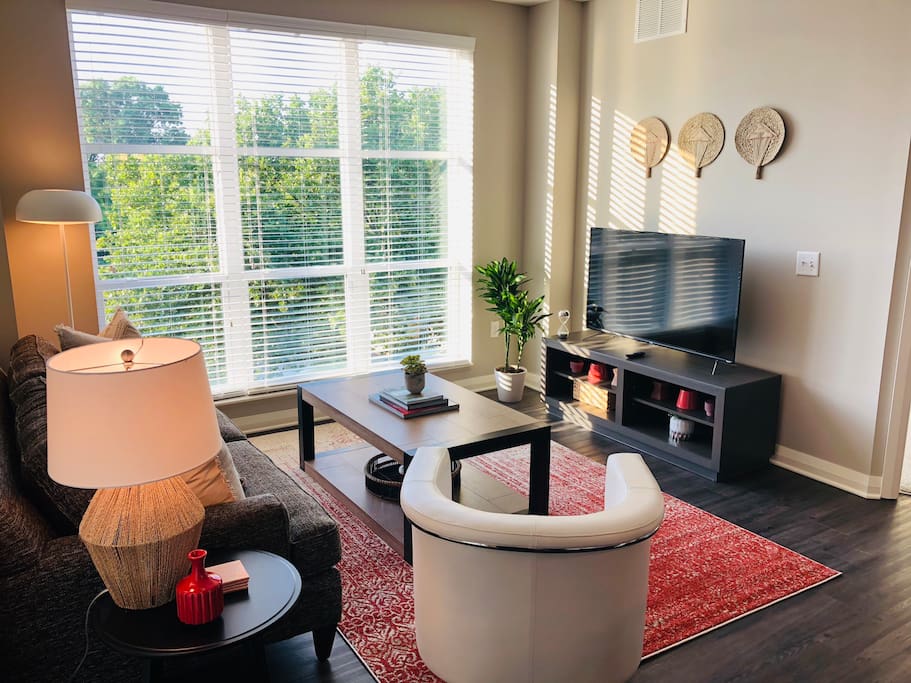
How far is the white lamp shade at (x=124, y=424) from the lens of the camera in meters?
1.58

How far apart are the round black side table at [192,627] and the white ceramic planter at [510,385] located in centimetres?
343

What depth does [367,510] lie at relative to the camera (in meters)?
3.40

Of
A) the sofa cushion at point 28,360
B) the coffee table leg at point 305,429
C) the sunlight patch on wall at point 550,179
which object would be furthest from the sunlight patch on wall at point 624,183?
the sofa cushion at point 28,360

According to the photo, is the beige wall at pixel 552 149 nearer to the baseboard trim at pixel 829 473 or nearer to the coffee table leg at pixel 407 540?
the baseboard trim at pixel 829 473

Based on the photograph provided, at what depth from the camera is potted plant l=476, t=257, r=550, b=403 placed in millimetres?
5191

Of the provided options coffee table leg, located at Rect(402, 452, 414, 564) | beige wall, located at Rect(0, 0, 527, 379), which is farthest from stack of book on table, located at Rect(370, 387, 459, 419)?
beige wall, located at Rect(0, 0, 527, 379)

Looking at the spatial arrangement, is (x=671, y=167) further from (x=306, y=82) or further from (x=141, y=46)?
(x=141, y=46)

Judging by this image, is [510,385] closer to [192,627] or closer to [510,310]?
[510,310]

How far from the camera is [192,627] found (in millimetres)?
1719

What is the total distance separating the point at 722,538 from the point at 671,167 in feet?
7.73

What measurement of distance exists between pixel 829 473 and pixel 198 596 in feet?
11.0

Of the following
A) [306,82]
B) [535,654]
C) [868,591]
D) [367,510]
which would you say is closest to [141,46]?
[306,82]

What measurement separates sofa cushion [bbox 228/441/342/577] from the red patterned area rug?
40cm

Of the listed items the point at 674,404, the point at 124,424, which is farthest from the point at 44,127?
the point at 674,404
